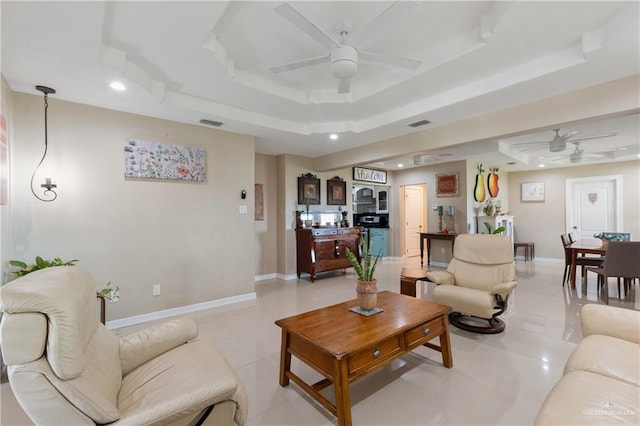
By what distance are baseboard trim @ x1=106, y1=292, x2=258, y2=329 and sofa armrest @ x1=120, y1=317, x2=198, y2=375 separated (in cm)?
192

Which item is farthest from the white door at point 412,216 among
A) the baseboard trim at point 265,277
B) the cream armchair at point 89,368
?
the cream armchair at point 89,368

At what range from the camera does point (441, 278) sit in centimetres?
332

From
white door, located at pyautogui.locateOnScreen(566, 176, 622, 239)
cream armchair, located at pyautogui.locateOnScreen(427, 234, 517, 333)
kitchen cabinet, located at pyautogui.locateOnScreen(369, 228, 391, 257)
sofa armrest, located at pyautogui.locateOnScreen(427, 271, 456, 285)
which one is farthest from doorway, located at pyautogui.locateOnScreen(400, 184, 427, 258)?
sofa armrest, located at pyautogui.locateOnScreen(427, 271, 456, 285)

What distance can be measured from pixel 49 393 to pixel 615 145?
25.1 feet

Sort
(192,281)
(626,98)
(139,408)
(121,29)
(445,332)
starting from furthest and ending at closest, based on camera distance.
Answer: (192,281), (626,98), (445,332), (121,29), (139,408)

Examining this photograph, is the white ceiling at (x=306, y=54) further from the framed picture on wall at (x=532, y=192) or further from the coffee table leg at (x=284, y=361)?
the framed picture on wall at (x=532, y=192)

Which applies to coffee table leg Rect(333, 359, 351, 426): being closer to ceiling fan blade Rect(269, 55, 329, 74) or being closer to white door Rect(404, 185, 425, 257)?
ceiling fan blade Rect(269, 55, 329, 74)

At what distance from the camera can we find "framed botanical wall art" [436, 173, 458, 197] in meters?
6.52

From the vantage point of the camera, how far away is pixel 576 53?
7.61 feet

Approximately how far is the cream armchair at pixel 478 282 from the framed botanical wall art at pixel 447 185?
3253 millimetres

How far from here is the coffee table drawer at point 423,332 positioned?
6.70 ft

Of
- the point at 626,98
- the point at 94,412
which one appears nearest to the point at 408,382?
the point at 94,412

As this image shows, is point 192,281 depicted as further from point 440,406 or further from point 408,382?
point 440,406

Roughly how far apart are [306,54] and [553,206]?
760 centimetres
